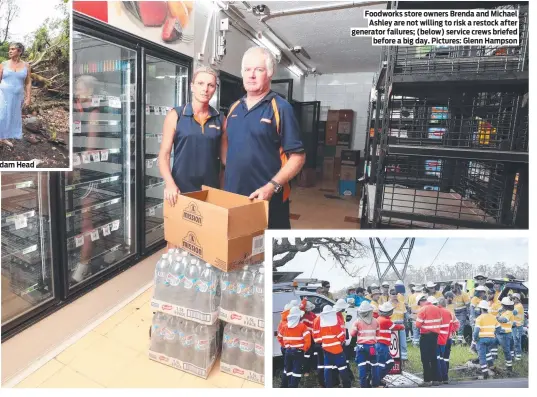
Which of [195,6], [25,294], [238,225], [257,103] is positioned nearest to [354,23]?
[195,6]

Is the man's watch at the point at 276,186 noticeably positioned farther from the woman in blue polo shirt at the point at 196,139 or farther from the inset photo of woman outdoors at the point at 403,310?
the inset photo of woman outdoors at the point at 403,310

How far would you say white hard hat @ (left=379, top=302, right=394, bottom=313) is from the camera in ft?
4.54

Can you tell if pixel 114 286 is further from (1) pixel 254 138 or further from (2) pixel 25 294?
(1) pixel 254 138

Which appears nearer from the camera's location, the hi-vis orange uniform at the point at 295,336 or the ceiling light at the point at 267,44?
the hi-vis orange uniform at the point at 295,336

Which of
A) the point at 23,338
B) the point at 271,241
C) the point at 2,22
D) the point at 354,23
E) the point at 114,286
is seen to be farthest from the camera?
the point at 354,23

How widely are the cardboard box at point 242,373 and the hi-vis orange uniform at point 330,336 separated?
0.62 meters

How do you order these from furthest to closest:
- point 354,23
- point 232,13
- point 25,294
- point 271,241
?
1. point 354,23
2. point 232,13
3. point 25,294
4. point 271,241

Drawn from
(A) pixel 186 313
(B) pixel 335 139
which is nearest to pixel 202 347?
(A) pixel 186 313

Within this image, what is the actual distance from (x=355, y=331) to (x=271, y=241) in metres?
0.49

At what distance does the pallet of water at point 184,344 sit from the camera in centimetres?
186

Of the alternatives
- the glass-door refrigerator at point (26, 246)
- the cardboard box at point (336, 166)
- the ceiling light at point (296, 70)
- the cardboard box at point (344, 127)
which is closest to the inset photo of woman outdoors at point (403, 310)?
the glass-door refrigerator at point (26, 246)

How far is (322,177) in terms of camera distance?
9086 millimetres

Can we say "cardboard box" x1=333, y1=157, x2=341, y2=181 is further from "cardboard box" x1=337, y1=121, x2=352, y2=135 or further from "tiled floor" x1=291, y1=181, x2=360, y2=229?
"tiled floor" x1=291, y1=181, x2=360, y2=229

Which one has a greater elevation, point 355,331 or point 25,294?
point 355,331
